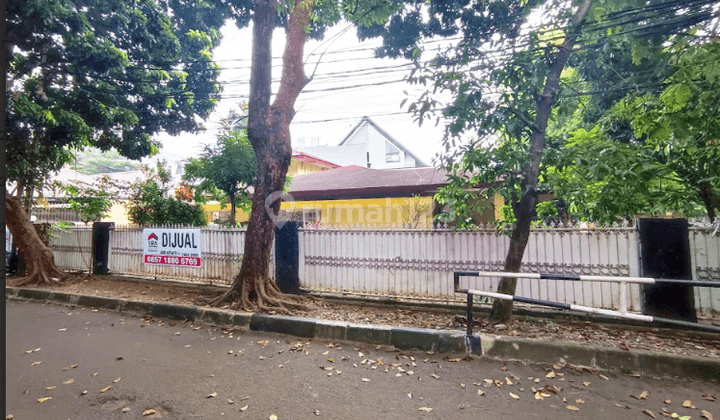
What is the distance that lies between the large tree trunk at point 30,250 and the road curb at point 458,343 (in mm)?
4435

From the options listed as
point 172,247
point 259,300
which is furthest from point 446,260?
point 172,247

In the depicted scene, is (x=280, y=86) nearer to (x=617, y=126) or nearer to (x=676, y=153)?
(x=676, y=153)

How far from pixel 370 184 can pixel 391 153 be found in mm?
18565

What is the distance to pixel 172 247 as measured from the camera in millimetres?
8289

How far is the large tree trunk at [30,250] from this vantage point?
27.7 feet

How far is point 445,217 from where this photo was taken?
5543 mm

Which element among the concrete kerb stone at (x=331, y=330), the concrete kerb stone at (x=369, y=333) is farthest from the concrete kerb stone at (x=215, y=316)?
the concrete kerb stone at (x=369, y=333)

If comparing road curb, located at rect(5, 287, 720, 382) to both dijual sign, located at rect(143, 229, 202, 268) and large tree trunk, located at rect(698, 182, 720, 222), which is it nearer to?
dijual sign, located at rect(143, 229, 202, 268)

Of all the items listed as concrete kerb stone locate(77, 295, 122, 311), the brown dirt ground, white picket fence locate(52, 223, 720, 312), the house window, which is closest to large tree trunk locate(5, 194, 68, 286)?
concrete kerb stone locate(77, 295, 122, 311)

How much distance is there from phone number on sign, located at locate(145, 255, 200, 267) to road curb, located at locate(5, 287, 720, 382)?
1885 millimetres

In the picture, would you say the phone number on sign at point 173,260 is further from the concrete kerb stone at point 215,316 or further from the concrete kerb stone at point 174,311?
the concrete kerb stone at point 215,316

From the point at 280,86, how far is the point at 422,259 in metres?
3.76

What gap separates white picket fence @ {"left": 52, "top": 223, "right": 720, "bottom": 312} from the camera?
4992 millimetres

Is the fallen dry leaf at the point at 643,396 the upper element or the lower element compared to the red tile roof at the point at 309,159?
lower
